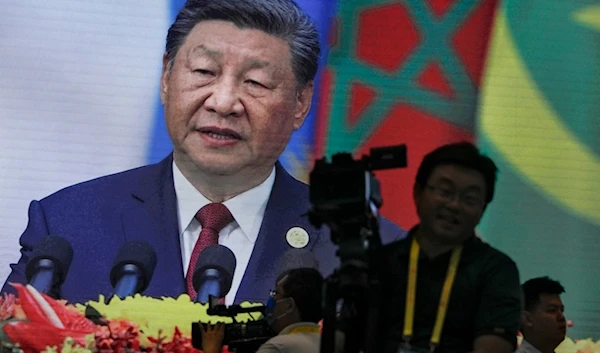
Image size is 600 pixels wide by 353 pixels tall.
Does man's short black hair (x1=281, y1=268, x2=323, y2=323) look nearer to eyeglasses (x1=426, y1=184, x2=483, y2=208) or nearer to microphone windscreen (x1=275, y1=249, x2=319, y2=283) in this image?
microphone windscreen (x1=275, y1=249, x2=319, y2=283)

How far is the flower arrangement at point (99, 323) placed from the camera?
3895mm

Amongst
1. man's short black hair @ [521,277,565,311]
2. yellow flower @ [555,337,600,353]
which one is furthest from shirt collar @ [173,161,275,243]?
yellow flower @ [555,337,600,353]

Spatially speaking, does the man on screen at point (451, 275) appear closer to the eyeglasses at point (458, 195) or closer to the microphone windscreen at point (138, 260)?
the eyeglasses at point (458, 195)

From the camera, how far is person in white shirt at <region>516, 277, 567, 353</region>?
12.9 ft

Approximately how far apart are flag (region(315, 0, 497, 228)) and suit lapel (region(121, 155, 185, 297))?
23.4 inches

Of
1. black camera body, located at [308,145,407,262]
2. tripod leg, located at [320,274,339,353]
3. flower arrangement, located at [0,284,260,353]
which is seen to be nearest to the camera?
tripod leg, located at [320,274,339,353]

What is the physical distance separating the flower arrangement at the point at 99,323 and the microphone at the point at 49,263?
0.04 m

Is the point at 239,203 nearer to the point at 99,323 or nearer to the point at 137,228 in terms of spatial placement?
the point at 137,228

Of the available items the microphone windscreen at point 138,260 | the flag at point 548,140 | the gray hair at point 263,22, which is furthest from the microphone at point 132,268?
the flag at point 548,140

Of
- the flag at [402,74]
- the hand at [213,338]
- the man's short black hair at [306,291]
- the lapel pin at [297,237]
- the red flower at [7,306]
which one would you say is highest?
the flag at [402,74]

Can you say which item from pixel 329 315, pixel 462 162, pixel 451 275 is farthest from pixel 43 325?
pixel 462 162

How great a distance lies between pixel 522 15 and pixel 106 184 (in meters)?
1.70

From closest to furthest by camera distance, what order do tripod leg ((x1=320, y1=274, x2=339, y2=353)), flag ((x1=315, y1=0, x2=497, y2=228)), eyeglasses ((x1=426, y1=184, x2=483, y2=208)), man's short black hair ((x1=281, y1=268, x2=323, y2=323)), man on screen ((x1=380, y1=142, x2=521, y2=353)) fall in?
tripod leg ((x1=320, y1=274, x2=339, y2=353)) → man on screen ((x1=380, y1=142, x2=521, y2=353)) → man's short black hair ((x1=281, y1=268, x2=323, y2=323)) → eyeglasses ((x1=426, y1=184, x2=483, y2=208)) → flag ((x1=315, y1=0, x2=497, y2=228))

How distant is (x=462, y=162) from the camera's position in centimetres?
380
